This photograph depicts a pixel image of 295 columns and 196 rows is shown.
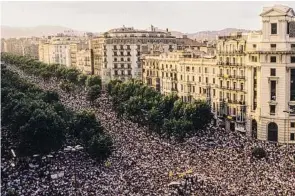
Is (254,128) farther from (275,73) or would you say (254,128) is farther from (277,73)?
(277,73)

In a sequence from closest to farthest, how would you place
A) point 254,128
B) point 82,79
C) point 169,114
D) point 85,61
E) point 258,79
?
point 258,79
point 254,128
point 169,114
point 82,79
point 85,61

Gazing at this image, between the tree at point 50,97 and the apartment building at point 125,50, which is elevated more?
the apartment building at point 125,50

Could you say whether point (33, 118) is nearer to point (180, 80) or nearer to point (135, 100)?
point (135, 100)

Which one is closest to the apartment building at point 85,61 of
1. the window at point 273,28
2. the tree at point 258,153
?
the window at point 273,28

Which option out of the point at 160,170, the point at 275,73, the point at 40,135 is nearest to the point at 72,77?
the point at 275,73

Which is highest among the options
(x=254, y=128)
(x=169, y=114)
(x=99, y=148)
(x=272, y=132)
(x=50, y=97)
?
(x=50, y=97)

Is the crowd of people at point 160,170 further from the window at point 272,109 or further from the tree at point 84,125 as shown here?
the window at point 272,109

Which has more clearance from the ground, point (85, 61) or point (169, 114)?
point (85, 61)
